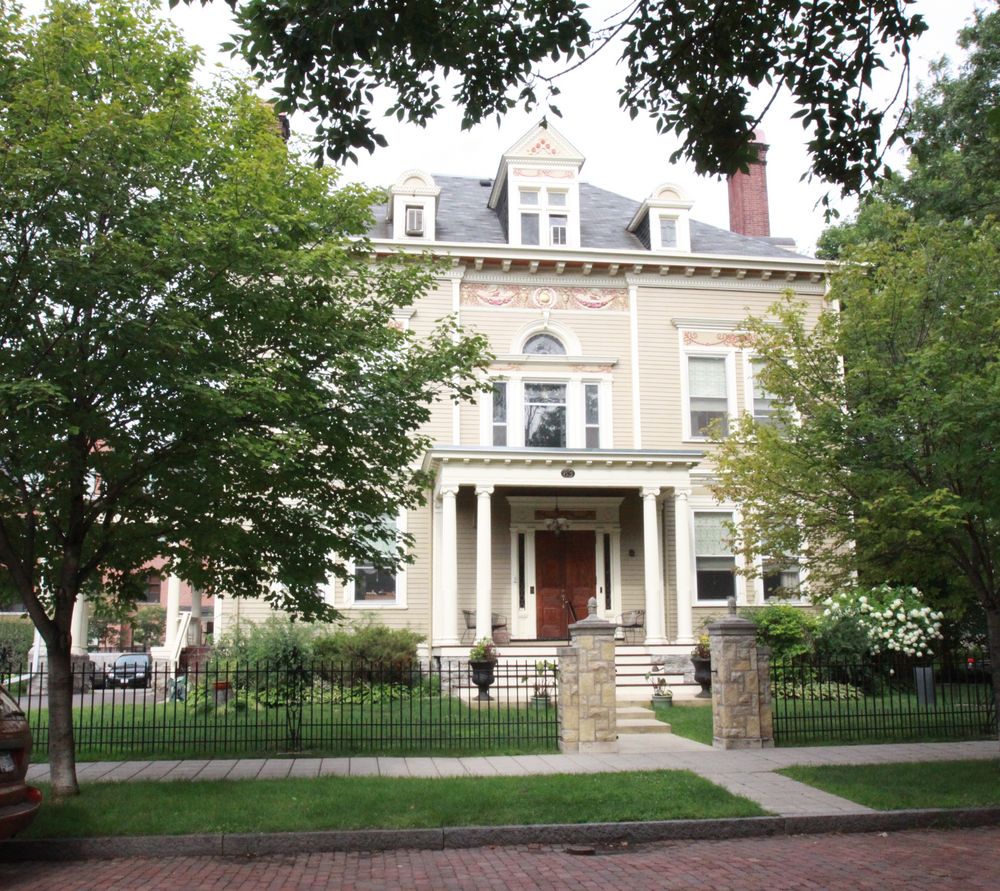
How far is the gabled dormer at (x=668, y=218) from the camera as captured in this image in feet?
78.6

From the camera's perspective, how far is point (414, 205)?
76.7 ft

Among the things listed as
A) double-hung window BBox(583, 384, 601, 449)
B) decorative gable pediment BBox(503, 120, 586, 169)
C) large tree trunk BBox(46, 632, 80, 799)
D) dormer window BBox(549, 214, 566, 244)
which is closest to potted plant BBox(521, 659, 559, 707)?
large tree trunk BBox(46, 632, 80, 799)

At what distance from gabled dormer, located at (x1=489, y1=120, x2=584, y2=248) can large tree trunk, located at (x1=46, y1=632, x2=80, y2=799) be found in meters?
16.1

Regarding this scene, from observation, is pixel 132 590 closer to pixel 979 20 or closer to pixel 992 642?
pixel 992 642

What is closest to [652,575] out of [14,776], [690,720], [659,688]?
Answer: [659,688]

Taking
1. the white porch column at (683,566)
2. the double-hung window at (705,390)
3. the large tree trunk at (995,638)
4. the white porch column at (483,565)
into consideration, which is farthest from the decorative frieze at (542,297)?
the large tree trunk at (995,638)

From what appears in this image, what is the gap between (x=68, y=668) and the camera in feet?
33.1

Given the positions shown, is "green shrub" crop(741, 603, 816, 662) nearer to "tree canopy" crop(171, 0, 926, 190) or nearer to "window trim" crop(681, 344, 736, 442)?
"window trim" crop(681, 344, 736, 442)

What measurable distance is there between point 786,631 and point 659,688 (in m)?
3.67

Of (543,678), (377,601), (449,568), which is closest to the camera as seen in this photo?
(543,678)

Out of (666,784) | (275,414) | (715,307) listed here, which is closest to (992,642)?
(666,784)

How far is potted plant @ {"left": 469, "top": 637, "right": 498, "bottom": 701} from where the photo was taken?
1557cm

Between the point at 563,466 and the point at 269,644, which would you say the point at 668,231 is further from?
the point at 269,644

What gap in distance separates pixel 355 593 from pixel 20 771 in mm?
14449
